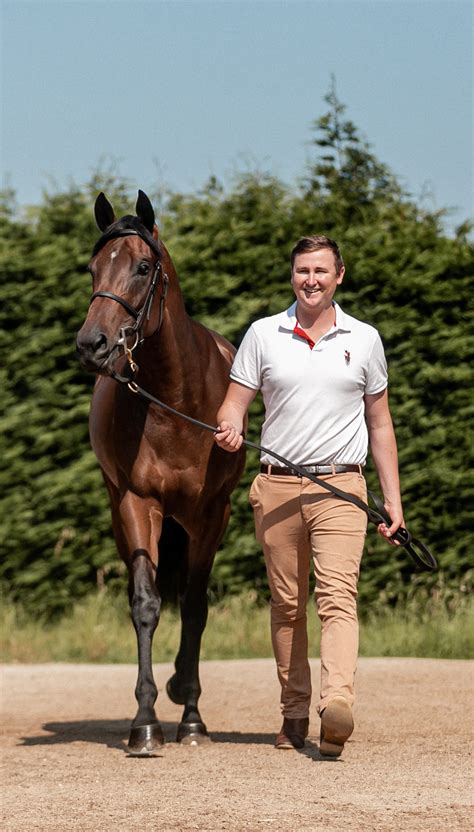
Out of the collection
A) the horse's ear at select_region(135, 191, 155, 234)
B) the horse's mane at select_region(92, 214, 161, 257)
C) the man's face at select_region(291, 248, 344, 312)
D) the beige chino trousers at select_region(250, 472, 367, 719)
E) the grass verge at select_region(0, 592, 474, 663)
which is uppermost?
the horse's ear at select_region(135, 191, 155, 234)

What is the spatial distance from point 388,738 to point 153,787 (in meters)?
1.73

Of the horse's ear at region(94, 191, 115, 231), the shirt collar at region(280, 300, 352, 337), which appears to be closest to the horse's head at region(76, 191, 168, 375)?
the horse's ear at region(94, 191, 115, 231)

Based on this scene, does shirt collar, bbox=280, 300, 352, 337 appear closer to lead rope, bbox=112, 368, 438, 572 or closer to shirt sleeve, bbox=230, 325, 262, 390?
shirt sleeve, bbox=230, 325, 262, 390

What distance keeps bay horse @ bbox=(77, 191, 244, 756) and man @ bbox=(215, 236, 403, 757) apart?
2.00 feet

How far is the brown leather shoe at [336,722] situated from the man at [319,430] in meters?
0.14

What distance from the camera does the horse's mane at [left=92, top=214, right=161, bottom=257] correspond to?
239 inches

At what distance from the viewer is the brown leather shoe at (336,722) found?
5230mm

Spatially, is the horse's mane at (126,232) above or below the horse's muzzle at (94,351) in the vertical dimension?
above

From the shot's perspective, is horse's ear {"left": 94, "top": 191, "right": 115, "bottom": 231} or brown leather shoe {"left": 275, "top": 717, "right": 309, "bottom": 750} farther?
horse's ear {"left": 94, "top": 191, "right": 115, "bottom": 231}

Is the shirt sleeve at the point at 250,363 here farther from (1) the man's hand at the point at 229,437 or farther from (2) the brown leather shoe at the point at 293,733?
(2) the brown leather shoe at the point at 293,733

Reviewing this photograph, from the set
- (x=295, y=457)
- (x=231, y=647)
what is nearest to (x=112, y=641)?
(x=231, y=647)

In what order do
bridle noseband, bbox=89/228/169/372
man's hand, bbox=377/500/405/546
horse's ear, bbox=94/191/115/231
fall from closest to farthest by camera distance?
man's hand, bbox=377/500/405/546 < bridle noseband, bbox=89/228/169/372 < horse's ear, bbox=94/191/115/231

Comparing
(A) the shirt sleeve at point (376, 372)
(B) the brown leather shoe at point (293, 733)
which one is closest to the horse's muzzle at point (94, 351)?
(A) the shirt sleeve at point (376, 372)

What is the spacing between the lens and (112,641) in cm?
981
